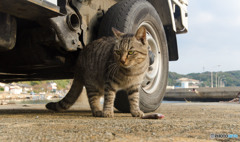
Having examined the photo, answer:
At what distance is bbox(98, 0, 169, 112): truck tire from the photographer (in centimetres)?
303

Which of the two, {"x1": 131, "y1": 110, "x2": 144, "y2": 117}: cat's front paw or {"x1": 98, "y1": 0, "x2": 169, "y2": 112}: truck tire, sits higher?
{"x1": 98, "y1": 0, "x2": 169, "y2": 112}: truck tire

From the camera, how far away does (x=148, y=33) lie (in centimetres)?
371

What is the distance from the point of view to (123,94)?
10.2 ft

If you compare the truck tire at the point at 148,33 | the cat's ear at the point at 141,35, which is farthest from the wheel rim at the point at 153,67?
the cat's ear at the point at 141,35

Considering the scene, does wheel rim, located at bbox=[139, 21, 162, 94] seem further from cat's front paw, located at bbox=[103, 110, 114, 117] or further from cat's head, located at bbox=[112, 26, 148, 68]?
cat's front paw, located at bbox=[103, 110, 114, 117]

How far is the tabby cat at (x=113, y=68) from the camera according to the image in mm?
2746

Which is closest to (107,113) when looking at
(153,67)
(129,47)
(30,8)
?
(129,47)

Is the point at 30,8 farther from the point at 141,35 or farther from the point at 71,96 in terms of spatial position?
the point at 71,96

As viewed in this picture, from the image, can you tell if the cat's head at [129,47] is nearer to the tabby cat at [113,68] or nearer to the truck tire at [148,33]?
the tabby cat at [113,68]

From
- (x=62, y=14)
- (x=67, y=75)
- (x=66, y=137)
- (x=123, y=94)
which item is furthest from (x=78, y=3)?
(x=66, y=137)

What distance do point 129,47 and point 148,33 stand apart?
42.3 inches

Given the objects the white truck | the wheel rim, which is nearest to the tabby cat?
the white truck

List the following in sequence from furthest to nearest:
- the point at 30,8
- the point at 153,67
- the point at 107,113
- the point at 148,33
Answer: the point at 153,67
the point at 148,33
the point at 107,113
the point at 30,8

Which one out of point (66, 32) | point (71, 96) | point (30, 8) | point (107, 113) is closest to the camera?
point (30, 8)
